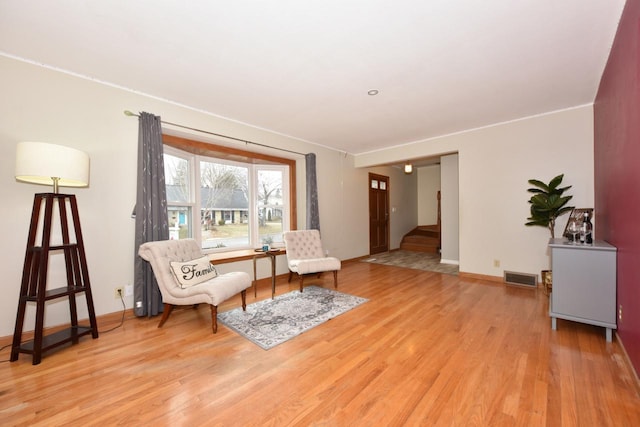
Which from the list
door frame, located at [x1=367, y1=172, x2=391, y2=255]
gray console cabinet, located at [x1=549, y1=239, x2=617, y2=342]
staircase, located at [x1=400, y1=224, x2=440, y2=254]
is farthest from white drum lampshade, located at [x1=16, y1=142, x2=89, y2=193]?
staircase, located at [x1=400, y1=224, x2=440, y2=254]

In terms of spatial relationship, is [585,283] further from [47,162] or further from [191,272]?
[47,162]

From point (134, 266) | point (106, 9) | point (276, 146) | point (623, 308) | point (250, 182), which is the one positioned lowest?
point (623, 308)

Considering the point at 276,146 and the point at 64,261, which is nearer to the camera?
the point at 64,261

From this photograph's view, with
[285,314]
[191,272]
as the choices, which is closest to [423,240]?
[285,314]

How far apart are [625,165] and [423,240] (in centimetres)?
549

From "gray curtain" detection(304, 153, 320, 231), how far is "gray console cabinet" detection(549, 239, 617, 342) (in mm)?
3302

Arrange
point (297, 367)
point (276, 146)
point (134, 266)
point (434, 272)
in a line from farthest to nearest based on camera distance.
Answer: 1. point (434, 272)
2. point (276, 146)
3. point (134, 266)
4. point (297, 367)

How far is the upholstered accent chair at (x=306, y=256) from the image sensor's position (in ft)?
12.5

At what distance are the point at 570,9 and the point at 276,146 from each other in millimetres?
3596

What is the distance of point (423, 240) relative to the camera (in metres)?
7.29

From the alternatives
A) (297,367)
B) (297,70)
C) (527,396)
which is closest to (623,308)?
(527,396)

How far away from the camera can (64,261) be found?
8.38 feet

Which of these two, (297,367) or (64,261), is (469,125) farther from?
(64,261)

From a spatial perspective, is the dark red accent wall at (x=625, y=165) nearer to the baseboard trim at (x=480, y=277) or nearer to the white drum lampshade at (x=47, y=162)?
the baseboard trim at (x=480, y=277)
